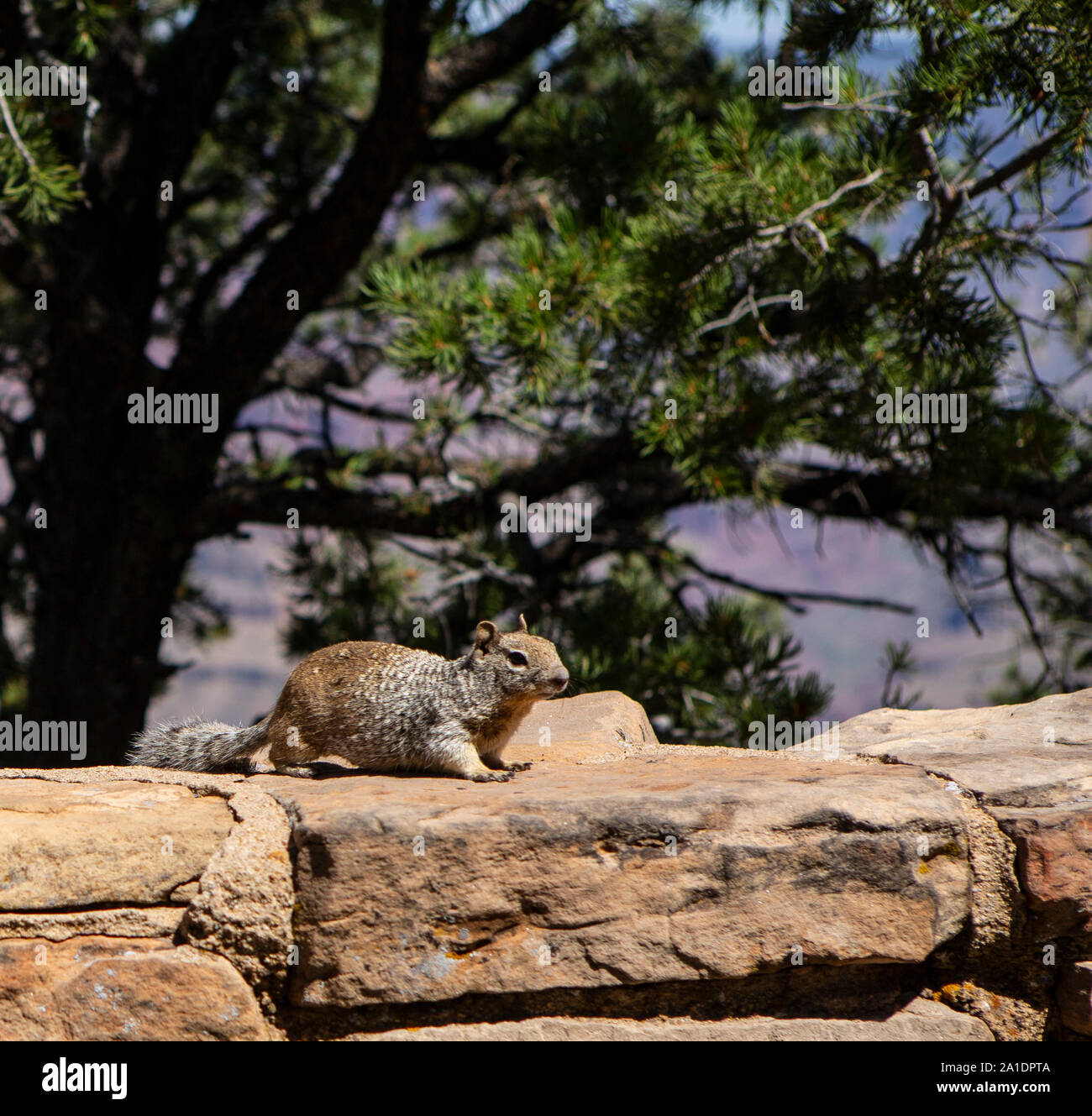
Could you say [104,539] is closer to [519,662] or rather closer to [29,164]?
[29,164]

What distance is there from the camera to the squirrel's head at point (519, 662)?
12.5ft

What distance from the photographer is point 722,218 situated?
16.1 feet

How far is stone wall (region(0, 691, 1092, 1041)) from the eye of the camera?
8.83 ft

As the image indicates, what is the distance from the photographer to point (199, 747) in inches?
150

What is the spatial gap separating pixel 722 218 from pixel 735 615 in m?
1.95

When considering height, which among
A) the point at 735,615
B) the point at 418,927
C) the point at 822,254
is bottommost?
the point at 418,927

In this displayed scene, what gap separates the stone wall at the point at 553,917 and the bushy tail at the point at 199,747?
0.84 meters

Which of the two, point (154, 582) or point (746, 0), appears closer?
point (746, 0)

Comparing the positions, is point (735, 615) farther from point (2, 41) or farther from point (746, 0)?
point (2, 41)

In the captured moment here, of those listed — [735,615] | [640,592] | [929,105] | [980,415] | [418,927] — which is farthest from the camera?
[640,592]

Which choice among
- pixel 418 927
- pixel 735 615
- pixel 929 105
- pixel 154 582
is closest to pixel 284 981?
pixel 418 927

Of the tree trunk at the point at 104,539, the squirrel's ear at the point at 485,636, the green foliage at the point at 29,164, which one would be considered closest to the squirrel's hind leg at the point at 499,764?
the squirrel's ear at the point at 485,636

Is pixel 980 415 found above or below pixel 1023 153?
below

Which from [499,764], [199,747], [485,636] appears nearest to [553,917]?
[499,764]
